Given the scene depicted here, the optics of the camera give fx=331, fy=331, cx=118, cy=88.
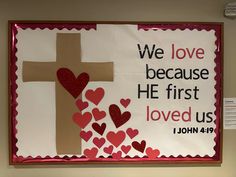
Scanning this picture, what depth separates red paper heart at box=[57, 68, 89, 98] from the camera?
2012mm

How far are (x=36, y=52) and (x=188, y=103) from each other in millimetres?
984

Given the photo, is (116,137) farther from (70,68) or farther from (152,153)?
(70,68)

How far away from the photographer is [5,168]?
204cm

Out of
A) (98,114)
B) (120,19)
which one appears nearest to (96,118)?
(98,114)

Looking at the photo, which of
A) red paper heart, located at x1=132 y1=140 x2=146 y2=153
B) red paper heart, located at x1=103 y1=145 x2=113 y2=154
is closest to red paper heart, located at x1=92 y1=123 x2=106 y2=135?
red paper heart, located at x1=103 y1=145 x2=113 y2=154

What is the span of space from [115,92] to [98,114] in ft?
0.56

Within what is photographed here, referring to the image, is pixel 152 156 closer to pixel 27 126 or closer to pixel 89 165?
pixel 89 165

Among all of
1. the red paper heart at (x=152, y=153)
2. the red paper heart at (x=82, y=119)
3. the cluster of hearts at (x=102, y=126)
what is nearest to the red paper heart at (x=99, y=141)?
the cluster of hearts at (x=102, y=126)

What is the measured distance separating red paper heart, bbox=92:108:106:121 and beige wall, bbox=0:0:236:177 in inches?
12.2

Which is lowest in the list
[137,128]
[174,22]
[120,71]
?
[137,128]

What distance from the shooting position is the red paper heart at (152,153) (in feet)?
6.75

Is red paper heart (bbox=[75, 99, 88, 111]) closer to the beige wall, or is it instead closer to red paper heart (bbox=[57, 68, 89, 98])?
red paper heart (bbox=[57, 68, 89, 98])

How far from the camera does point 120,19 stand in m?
2.04

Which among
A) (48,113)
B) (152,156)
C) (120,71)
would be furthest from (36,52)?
(152,156)
